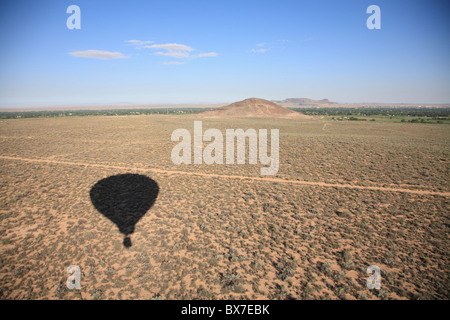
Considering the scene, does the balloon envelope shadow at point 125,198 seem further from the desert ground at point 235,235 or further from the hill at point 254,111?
the hill at point 254,111

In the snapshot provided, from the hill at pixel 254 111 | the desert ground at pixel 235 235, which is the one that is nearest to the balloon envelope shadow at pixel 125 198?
the desert ground at pixel 235 235

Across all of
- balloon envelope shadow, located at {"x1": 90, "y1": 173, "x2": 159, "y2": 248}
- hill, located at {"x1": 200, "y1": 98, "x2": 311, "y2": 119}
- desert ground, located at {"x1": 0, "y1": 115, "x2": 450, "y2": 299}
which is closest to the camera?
desert ground, located at {"x1": 0, "y1": 115, "x2": 450, "y2": 299}

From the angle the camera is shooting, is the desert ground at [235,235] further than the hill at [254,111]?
No

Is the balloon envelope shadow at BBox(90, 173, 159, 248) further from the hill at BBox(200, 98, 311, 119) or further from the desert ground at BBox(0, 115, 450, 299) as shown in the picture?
the hill at BBox(200, 98, 311, 119)

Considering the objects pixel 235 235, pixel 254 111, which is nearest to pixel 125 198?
pixel 235 235

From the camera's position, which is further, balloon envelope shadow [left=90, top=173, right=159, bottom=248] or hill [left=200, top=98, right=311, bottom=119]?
hill [left=200, top=98, right=311, bottom=119]

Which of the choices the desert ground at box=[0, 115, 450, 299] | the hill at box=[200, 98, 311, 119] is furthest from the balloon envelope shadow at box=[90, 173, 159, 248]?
the hill at box=[200, 98, 311, 119]
